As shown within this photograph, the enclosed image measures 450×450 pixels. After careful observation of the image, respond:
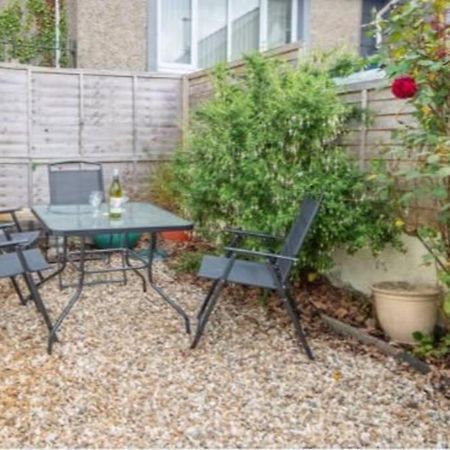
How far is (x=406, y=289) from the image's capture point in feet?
13.4

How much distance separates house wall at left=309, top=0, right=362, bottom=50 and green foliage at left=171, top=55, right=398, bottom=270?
5.72 metres

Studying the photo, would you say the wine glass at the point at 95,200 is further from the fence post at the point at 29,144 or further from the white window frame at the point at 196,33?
the white window frame at the point at 196,33

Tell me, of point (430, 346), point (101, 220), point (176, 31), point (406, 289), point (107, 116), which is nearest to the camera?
point (430, 346)

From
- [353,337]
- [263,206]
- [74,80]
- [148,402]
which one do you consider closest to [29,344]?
[148,402]

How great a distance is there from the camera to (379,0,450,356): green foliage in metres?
3.44

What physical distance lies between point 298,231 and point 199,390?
1.26 m

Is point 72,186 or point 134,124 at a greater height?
point 134,124

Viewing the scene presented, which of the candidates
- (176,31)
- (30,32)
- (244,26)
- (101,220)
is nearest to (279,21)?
(244,26)

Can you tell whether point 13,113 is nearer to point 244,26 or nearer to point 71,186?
point 71,186

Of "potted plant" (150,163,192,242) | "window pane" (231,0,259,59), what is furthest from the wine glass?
"window pane" (231,0,259,59)

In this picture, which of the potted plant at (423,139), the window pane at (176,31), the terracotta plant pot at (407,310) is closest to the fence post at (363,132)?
the potted plant at (423,139)

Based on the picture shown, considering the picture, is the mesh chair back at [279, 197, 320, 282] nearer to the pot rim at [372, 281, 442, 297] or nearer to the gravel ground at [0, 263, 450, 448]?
the gravel ground at [0, 263, 450, 448]

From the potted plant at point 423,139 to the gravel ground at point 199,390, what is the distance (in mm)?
410

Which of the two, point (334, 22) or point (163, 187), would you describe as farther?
point (334, 22)
